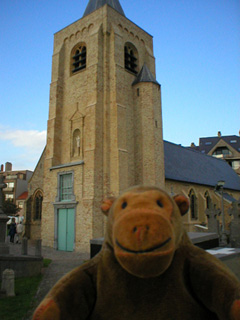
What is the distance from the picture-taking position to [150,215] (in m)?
1.72

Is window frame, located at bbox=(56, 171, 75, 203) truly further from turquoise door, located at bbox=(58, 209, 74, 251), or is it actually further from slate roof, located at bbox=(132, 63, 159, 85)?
slate roof, located at bbox=(132, 63, 159, 85)

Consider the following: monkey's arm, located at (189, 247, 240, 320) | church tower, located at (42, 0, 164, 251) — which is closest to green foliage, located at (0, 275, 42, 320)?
monkey's arm, located at (189, 247, 240, 320)

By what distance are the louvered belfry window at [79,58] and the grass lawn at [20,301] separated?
15.8 meters

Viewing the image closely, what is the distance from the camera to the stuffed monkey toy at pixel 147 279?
1668mm

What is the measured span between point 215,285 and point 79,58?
21.0 metres

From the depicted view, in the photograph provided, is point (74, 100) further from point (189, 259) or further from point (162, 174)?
point (189, 259)

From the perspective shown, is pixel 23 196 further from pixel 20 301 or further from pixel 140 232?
pixel 140 232

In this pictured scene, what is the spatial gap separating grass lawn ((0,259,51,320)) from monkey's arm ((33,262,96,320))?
447 cm

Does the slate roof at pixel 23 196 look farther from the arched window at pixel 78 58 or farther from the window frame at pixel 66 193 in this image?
the arched window at pixel 78 58

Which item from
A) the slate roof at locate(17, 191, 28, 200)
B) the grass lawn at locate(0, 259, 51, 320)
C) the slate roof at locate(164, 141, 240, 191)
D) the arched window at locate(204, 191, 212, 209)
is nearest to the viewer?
the grass lawn at locate(0, 259, 51, 320)

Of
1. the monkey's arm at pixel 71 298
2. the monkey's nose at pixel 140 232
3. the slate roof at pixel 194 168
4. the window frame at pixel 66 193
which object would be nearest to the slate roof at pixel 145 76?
the slate roof at pixel 194 168

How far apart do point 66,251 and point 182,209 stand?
1666 cm

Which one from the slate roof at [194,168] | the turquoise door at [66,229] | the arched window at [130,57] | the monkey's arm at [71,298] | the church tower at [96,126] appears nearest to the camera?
the monkey's arm at [71,298]

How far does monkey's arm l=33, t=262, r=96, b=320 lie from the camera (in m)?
1.80
